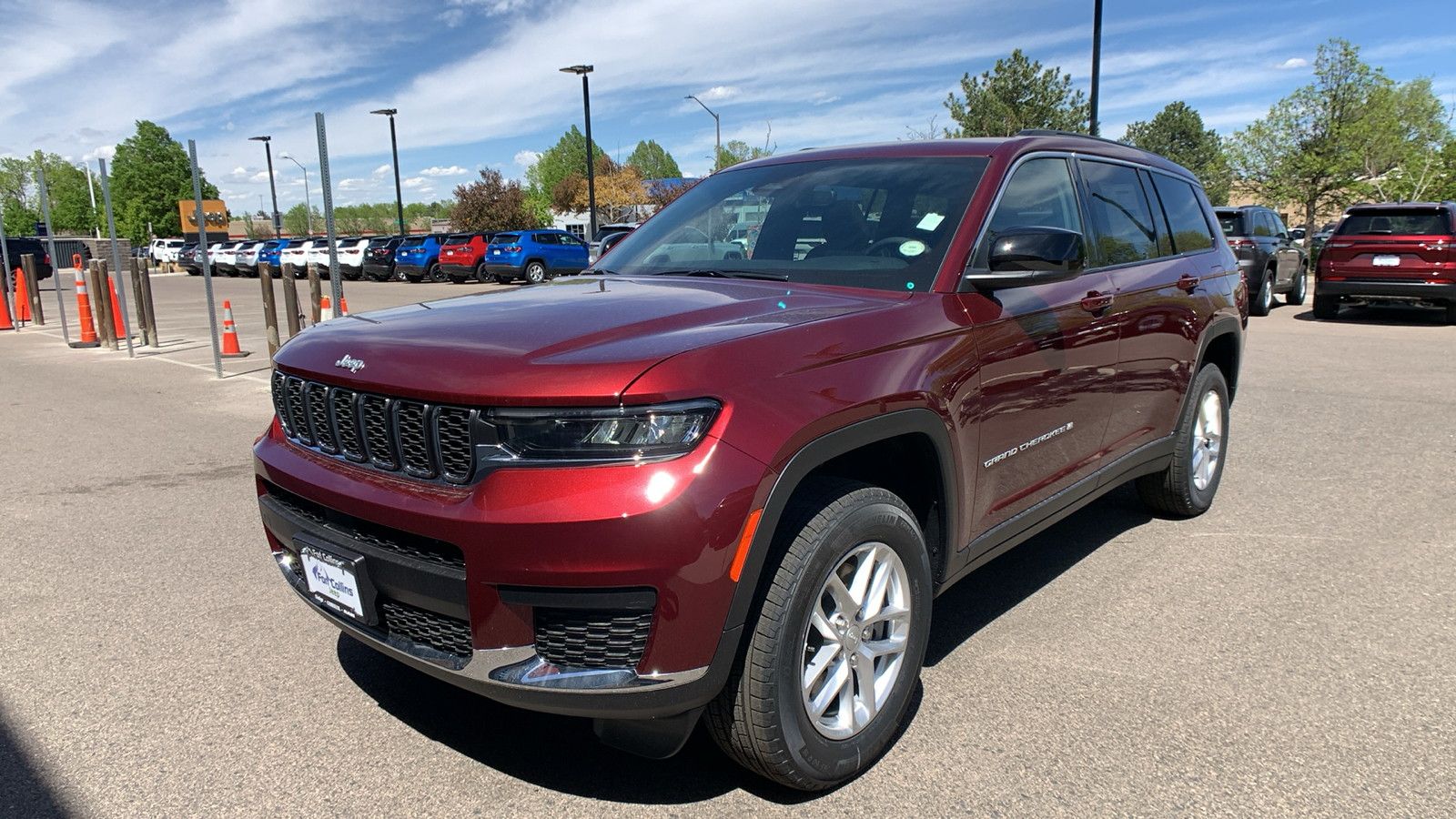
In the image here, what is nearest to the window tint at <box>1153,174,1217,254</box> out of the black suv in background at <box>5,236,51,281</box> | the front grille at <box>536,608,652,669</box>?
the front grille at <box>536,608,652,669</box>

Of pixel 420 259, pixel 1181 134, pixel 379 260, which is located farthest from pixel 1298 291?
pixel 1181 134

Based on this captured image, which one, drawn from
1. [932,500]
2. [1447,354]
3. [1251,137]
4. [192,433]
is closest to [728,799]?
[932,500]

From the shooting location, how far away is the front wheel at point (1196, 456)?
4777mm

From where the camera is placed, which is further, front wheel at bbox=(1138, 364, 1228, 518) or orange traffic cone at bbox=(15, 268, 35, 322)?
orange traffic cone at bbox=(15, 268, 35, 322)

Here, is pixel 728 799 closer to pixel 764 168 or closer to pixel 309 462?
pixel 309 462

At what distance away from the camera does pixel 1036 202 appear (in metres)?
3.64

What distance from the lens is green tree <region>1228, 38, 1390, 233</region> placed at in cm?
2955

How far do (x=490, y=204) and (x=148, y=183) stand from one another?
40.2m

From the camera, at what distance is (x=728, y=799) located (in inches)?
104

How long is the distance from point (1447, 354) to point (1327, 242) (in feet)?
12.3

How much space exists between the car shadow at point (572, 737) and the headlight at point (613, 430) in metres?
1.06

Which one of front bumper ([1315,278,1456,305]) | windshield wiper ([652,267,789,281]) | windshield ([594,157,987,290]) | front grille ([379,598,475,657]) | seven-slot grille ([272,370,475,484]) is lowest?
front bumper ([1315,278,1456,305])

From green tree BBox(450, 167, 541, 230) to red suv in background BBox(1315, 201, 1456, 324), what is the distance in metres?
43.8

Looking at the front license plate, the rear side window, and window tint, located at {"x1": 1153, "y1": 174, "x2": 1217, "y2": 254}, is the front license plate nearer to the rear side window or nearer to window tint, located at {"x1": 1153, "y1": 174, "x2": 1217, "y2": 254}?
window tint, located at {"x1": 1153, "y1": 174, "x2": 1217, "y2": 254}
